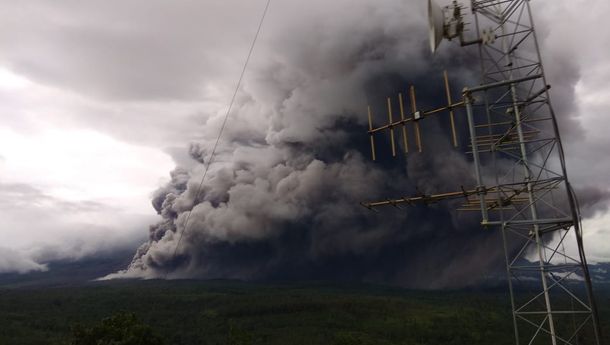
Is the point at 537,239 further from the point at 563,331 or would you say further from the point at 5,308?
the point at 5,308

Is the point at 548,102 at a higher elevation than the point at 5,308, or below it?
higher

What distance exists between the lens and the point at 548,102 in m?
17.7

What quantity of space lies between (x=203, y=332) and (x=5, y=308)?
10688 cm

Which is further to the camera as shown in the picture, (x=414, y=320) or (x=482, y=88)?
(x=414, y=320)

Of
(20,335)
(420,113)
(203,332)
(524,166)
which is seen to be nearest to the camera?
(524,166)

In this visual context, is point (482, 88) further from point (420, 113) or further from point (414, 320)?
point (414, 320)

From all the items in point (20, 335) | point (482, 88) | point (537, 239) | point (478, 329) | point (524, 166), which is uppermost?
point (482, 88)

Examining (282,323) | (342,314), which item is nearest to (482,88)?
(282,323)

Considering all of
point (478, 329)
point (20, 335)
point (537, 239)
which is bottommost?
point (478, 329)

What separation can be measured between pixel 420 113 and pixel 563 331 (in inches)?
6344

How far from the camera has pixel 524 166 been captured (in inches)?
753

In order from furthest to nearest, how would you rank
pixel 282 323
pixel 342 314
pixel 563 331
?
pixel 342 314
pixel 282 323
pixel 563 331

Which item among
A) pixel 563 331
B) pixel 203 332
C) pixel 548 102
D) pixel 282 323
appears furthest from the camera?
pixel 282 323

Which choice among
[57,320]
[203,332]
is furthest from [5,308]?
[203,332]
